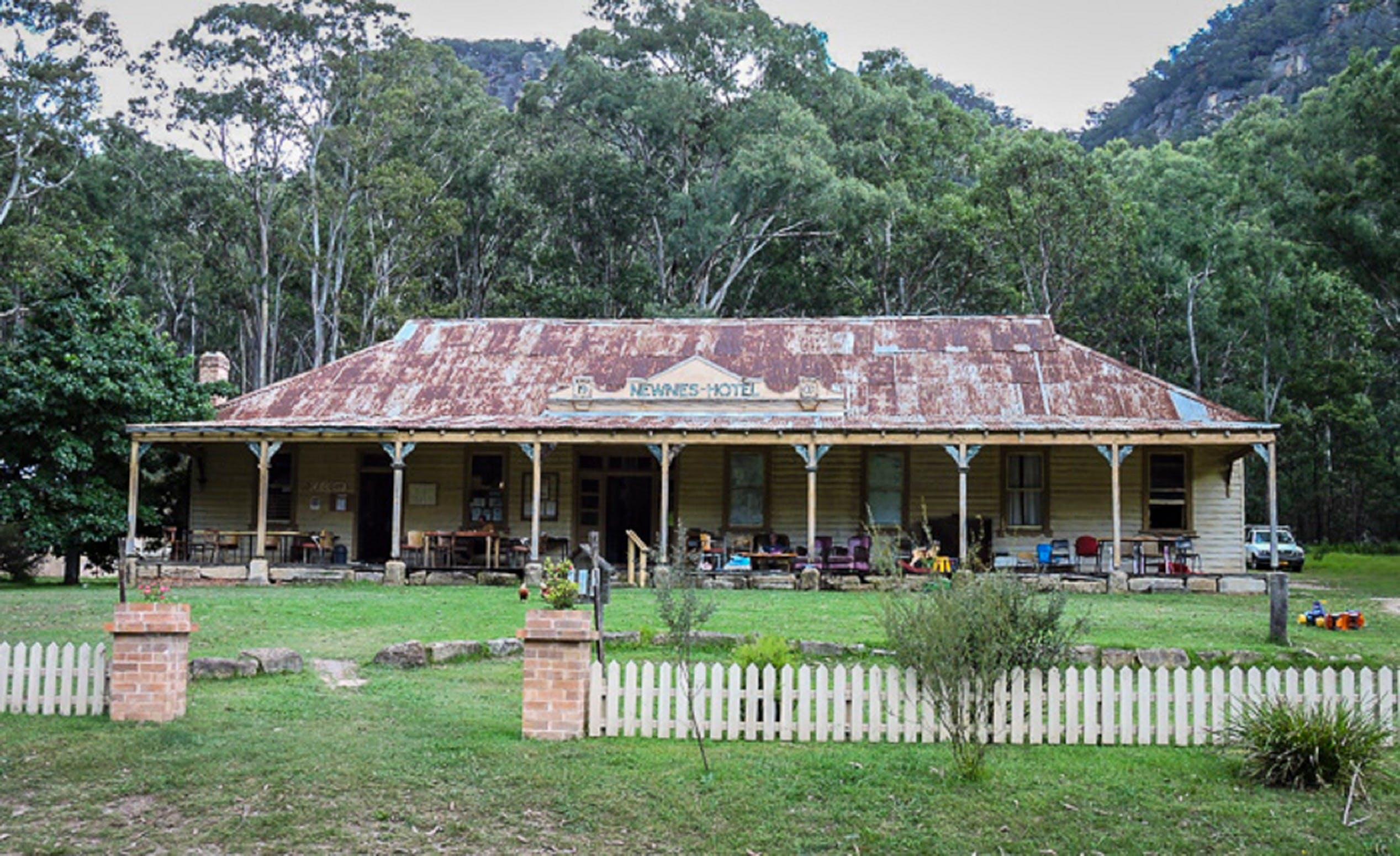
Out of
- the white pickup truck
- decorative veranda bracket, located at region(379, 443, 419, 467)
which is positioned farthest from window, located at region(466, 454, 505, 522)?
the white pickup truck

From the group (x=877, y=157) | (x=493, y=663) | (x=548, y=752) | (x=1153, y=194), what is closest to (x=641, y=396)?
(x=493, y=663)

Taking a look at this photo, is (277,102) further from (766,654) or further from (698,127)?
(766,654)

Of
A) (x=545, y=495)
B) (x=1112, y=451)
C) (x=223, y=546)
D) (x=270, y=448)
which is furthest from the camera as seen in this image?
(x=545, y=495)

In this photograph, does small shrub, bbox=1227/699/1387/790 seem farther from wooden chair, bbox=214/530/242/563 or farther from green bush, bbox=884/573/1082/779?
wooden chair, bbox=214/530/242/563

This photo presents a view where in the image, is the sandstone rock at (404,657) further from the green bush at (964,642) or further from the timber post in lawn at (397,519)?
the timber post in lawn at (397,519)

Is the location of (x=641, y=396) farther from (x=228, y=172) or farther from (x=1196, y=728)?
(x=228, y=172)

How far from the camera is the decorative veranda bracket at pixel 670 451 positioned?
21953mm

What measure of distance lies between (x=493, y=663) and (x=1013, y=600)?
5.52 m

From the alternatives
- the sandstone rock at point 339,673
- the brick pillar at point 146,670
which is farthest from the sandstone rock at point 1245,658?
the brick pillar at point 146,670

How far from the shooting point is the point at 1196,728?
8992mm

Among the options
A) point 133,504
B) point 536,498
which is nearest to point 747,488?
point 536,498

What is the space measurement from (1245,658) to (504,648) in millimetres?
6850

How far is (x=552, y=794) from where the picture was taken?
791 cm

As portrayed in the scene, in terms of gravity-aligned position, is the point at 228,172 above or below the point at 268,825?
above
